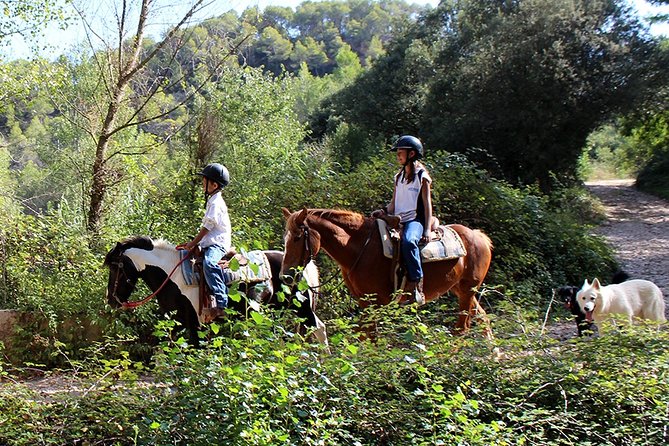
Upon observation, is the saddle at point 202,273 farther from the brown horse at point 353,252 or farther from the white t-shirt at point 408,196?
the white t-shirt at point 408,196

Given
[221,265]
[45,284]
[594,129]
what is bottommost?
[45,284]

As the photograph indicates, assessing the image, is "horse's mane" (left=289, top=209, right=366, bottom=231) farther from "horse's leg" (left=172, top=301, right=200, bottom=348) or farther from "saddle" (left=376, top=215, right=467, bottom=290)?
"horse's leg" (left=172, top=301, right=200, bottom=348)

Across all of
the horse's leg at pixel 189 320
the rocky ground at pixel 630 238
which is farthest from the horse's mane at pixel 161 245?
the rocky ground at pixel 630 238

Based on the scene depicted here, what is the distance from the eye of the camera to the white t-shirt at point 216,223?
8.01 meters

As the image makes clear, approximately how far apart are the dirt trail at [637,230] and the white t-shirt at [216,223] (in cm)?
827

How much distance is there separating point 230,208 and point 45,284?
3005 millimetres

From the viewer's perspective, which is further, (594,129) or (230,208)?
(594,129)

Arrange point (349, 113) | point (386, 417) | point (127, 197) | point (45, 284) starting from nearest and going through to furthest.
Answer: point (386, 417)
point (45, 284)
point (127, 197)
point (349, 113)

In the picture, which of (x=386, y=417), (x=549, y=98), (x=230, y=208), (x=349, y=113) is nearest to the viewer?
(x=386, y=417)

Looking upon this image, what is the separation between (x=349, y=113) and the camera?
1449 inches

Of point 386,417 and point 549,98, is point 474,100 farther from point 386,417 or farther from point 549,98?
point 386,417

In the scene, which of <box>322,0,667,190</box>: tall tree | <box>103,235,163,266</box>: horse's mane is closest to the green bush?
<box>103,235,163,266</box>: horse's mane

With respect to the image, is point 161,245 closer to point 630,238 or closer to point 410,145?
point 410,145

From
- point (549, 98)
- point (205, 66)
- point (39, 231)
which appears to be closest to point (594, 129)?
point (549, 98)
